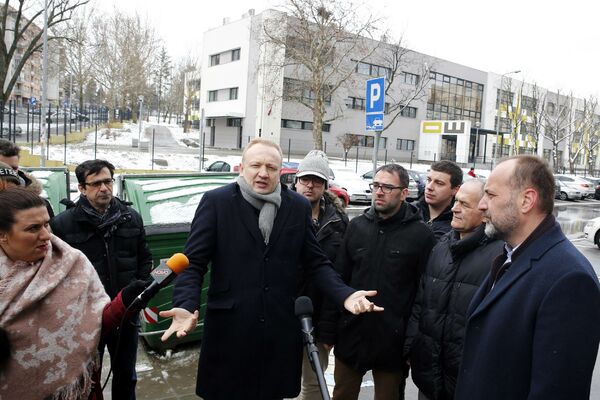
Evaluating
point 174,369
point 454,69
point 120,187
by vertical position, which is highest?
point 454,69

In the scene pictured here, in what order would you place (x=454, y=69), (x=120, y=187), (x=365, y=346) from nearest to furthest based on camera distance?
(x=365, y=346), (x=120, y=187), (x=454, y=69)

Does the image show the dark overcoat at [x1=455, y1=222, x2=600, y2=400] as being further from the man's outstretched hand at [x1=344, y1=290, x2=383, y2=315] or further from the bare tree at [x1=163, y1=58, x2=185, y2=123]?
the bare tree at [x1=163, y1=58, x2=185, y2=123]

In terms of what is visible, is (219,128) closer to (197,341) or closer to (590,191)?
(590,191)

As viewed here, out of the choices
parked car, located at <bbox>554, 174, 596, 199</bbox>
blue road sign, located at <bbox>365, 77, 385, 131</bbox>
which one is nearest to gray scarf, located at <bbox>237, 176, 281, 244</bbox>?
blue road sign, located at <bbox>365, 77, 385, 131</bbox>

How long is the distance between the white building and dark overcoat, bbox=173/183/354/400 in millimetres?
27430

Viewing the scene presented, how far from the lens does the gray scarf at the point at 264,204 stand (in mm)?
2594

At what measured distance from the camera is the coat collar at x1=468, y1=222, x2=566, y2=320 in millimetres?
1894

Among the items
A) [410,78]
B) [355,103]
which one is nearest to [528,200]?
[355,103]

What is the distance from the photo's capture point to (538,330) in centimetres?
176

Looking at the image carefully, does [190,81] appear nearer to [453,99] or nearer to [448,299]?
[453,99]

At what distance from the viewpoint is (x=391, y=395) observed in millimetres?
3223

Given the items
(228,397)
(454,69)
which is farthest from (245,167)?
(454,69)

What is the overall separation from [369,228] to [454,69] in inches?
2056

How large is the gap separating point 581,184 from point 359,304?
3117 centimetres
